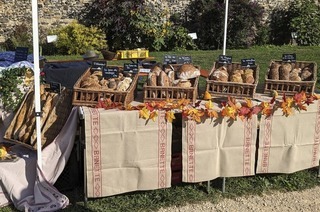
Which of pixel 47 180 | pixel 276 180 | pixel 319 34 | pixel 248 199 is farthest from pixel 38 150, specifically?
pixel 319 34

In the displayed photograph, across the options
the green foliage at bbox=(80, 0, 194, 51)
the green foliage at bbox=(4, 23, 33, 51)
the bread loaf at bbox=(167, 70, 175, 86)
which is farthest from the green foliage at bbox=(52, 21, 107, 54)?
the bread loaf at bbox=(167, 70, 175, 86)

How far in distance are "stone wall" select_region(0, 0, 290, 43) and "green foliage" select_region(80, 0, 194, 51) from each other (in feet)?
1.48

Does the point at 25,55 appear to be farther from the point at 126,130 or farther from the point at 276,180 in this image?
the point at 276,180

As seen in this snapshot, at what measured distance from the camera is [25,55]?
4.82m

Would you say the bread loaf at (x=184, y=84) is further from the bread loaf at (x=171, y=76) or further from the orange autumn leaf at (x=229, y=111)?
the orange autumn leaf at (x=229, y=111)

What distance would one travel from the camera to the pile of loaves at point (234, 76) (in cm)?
416

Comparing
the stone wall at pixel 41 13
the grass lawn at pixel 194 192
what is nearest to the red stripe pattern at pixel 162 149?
the grass lawn at pixel 194 192

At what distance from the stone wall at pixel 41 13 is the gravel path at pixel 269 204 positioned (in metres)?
9.99

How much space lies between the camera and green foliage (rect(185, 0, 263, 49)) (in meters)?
12.9

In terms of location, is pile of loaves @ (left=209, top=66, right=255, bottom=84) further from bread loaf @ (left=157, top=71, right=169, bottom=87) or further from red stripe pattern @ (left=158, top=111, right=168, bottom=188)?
red stripe pattern @ (left=158, top=111, right=168, bottom=188)

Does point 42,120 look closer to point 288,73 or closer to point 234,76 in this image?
point 234,76

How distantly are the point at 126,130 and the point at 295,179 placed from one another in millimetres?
1930

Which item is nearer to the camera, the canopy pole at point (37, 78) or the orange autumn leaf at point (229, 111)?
the canopy pole at point (37, 78)

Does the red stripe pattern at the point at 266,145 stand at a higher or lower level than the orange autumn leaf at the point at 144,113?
lower
